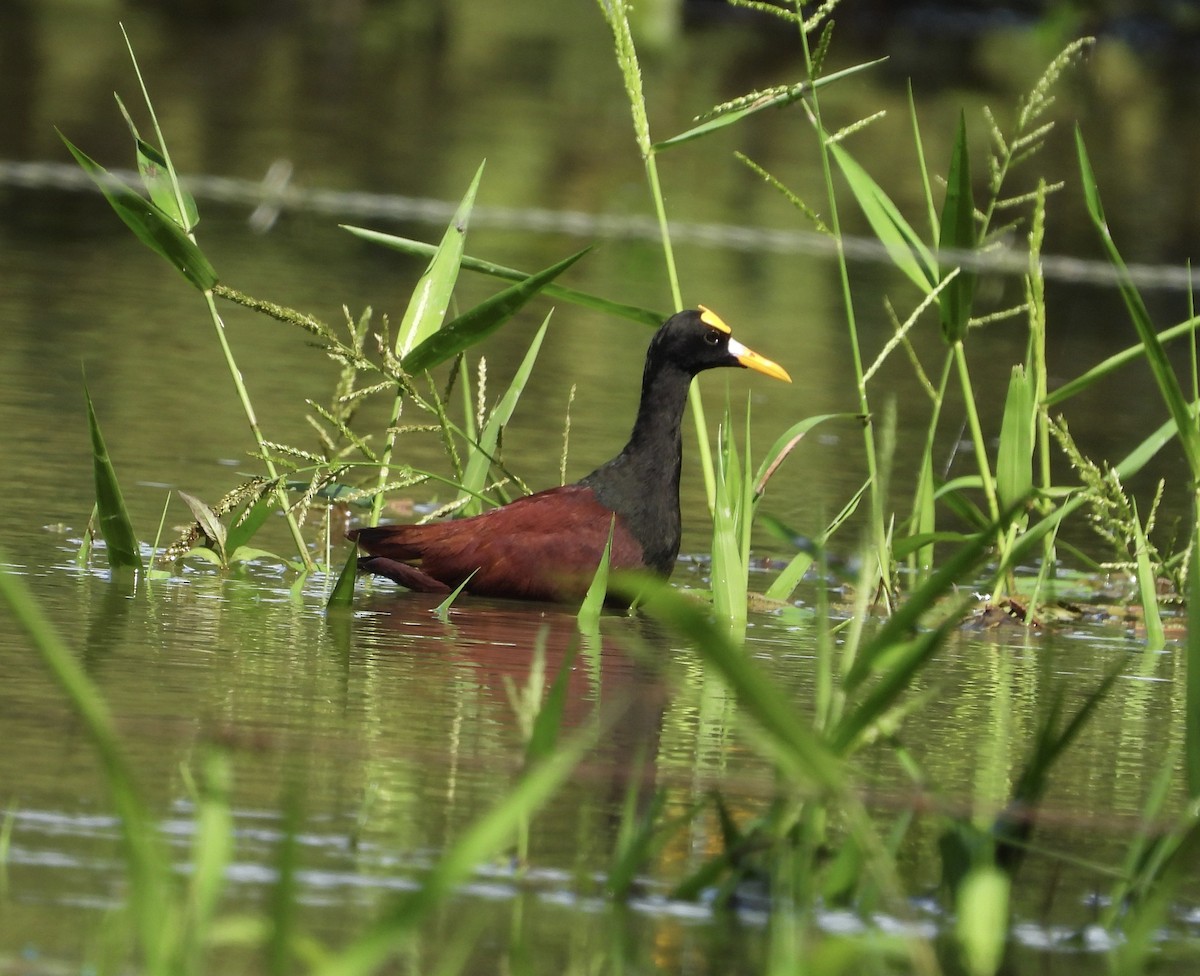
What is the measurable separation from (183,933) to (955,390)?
777cm

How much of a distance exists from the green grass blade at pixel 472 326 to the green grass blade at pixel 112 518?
718 millimetres

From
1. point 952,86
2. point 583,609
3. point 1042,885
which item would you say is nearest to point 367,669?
point 583,609

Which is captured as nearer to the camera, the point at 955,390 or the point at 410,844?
the point at 410,844

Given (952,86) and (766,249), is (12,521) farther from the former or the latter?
(952,86)

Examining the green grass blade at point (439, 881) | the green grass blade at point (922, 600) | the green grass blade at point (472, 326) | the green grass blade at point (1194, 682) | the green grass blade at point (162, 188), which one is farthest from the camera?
the green grass blade at point (162, 188)

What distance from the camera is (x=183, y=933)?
7.90 ft

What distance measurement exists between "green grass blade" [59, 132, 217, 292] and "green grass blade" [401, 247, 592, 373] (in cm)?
50

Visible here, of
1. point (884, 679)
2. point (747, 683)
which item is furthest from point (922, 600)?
point (747, 683)

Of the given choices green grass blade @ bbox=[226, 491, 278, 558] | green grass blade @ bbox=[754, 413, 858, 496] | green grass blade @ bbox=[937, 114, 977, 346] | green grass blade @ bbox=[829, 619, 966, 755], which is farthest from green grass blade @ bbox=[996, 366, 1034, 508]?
green grass blade @ bbox=[829, 619, 966, 755]

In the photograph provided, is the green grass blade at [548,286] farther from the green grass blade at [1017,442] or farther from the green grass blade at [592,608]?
the green grass blade at [1017,442]

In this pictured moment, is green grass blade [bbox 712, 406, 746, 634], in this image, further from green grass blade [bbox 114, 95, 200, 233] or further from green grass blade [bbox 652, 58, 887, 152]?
green grass blade [bbox 114, 95, 200, 233]

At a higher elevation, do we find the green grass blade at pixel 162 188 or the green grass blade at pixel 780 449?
the green grass blade at pixel 162 188

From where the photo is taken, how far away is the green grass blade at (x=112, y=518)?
4996mm

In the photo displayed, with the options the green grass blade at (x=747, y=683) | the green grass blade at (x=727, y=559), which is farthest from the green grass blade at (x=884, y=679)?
the green grass blade at (x=727, y=559)
